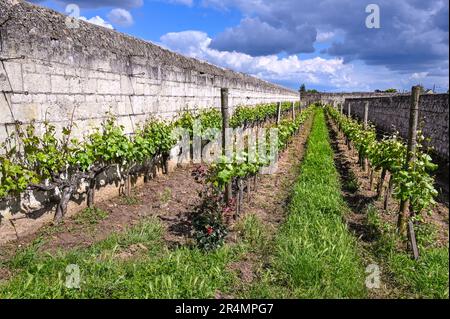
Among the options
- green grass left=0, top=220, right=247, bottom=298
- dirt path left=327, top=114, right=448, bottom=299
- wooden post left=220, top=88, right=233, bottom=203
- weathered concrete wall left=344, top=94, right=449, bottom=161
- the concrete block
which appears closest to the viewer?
green grass left=0, top=220, right=247, bottom=298

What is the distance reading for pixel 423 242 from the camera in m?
4.84

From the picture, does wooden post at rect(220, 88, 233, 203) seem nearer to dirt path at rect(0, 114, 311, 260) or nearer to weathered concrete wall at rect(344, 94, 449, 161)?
dirt path at rect(0, 114, 311, 260)

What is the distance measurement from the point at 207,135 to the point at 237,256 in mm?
5607

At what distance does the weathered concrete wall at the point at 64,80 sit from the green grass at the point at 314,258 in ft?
9.91

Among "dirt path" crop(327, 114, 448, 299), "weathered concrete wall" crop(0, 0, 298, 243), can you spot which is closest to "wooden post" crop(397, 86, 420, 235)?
"dirt path" crop(327, 114, 448, 299)

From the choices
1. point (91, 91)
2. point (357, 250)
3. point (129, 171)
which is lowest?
point (357, 250)

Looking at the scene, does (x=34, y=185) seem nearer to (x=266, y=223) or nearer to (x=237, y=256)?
(x=237, y=256)

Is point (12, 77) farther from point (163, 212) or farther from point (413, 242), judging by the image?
point (413, 242)

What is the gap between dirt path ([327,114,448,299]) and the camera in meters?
3.91

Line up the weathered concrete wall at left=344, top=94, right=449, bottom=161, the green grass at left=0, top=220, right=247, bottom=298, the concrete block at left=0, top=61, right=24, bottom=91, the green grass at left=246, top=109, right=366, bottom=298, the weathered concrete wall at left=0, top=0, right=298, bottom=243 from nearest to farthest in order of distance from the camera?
1. the green grass at left=0, top=220, right=247, bottom=298
2. the green grass at left=246, top=109, right=366, bottom=298
3. the concrete block at left=0, top=61, right=24, bottom=91
4. the weathered concrete wall at left=0, top=0, right=298, bottom=243
5. the weathered concrete wall at left=344, top=94, right=449, bottom=161

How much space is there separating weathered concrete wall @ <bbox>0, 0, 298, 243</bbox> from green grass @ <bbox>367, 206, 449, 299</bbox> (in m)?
4.20
